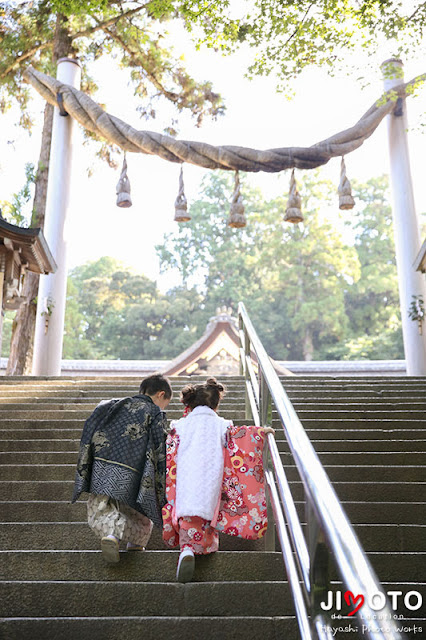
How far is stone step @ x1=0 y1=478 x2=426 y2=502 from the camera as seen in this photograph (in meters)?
3.33

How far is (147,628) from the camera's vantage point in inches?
82.0

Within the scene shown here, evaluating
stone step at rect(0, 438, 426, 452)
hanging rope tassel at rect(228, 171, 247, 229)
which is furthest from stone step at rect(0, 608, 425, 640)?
hanging rope tassel at rect(228, 171, 247, 229)

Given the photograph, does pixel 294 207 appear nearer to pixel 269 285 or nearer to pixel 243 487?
pixel 243 487

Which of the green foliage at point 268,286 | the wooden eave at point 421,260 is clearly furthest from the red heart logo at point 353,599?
the green foliage at point 268,286

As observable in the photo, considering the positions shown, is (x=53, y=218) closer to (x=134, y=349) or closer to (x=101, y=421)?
(x=101, y=421)

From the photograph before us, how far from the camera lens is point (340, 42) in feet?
26.7

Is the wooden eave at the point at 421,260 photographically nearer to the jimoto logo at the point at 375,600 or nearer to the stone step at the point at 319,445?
the stone step at the point at 319,445

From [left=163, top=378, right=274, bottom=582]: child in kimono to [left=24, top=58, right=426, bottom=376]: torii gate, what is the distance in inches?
255

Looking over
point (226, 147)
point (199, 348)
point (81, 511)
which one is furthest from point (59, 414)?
point (199, 348)

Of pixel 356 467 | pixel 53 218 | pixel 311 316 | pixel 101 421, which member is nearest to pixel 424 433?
pixel 356 467

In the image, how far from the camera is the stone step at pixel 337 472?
11.8 feet

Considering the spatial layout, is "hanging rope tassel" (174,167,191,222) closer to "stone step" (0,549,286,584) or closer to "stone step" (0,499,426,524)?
"stone step" (0,499,426,524)

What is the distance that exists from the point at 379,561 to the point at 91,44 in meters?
13.0

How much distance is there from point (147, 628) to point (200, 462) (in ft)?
2.40
